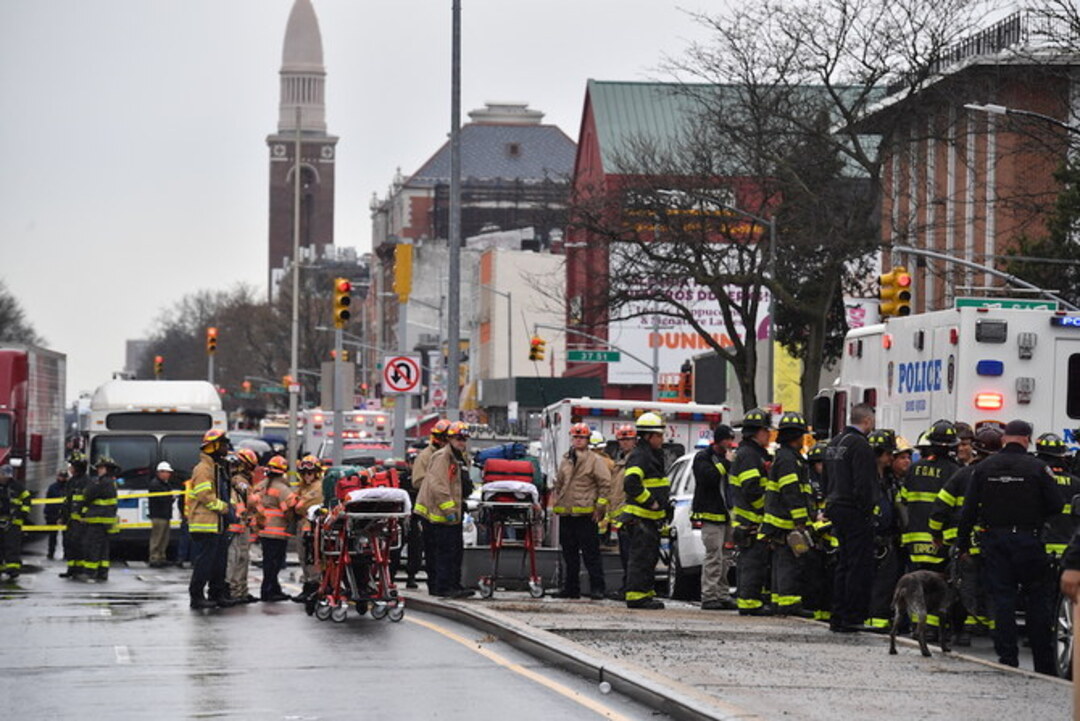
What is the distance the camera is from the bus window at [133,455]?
37688 mm

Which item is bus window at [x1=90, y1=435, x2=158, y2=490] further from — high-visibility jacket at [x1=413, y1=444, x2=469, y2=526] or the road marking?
the road marking

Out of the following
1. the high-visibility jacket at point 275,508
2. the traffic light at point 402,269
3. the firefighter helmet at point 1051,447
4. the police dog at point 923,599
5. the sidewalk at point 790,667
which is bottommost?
the sidewalk at point 790,667

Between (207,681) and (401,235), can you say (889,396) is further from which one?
(401,235)

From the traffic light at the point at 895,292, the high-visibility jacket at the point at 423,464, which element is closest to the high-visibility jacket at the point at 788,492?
the high-visibility jacket at the point at 423,464

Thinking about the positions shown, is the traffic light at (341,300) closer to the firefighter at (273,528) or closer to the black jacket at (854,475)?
the firefighter at (273,528)

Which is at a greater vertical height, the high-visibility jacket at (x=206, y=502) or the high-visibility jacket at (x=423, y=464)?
the high-visibility jacket at (x=423, y=464)

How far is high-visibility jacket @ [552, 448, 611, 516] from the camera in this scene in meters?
22.5

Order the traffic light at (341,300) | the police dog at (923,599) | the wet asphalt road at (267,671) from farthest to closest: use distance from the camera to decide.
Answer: the traffic light at (341,300) → the police dog at (923,599) → the wet asphalt road at (267,671)

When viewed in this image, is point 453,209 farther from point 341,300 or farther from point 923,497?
point 923,497

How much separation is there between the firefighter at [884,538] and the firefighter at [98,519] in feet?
46.4

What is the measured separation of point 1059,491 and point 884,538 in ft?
8.63

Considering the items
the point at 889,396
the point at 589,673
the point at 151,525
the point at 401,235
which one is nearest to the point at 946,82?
the point at 151,525

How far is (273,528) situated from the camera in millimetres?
24203

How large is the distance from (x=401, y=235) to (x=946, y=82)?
4127 inches
